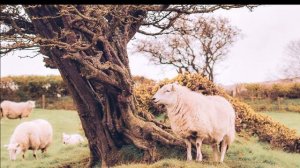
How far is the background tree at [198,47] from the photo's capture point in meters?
21.4

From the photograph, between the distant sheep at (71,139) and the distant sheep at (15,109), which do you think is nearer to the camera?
the distant sheep at (71,139)

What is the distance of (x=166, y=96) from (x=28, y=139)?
283 inches

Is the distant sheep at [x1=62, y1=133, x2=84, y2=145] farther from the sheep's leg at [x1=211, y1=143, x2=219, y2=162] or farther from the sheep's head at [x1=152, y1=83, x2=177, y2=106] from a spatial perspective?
the sheep's head at [x1=152, y1=83, x2=177, y2=106]

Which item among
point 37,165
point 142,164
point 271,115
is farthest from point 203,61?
point 142,164

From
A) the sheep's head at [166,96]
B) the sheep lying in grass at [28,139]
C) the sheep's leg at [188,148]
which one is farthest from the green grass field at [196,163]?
the sheep's head at [166,96]

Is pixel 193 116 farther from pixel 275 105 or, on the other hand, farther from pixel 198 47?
pixel 198 47

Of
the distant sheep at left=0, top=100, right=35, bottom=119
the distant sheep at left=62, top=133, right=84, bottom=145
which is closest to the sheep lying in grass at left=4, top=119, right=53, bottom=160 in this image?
the distant sheep at left=62, top=133, right=84, bottom=145

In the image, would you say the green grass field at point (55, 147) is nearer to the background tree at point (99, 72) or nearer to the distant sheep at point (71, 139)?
the distant sheep at point (71, 139)

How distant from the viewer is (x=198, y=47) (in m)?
23.9

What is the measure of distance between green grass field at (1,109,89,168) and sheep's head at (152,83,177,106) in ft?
14.5

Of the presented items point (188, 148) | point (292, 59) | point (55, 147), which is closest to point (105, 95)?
point (188, 148)

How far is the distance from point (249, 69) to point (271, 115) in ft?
6.70

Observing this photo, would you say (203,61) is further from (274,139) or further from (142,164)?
(142,164)

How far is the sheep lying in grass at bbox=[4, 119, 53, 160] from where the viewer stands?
597 inches
